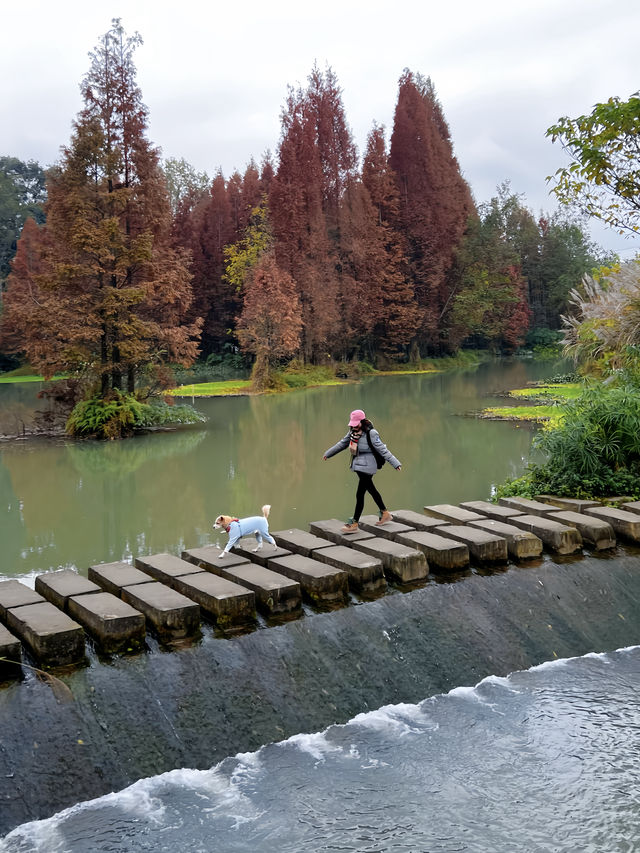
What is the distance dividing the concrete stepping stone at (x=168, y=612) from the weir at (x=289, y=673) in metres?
0.11

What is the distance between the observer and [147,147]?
1880cm

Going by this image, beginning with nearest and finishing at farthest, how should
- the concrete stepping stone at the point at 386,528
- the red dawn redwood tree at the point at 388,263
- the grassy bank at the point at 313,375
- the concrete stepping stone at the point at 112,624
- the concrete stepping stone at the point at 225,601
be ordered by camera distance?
the concrete stepping stone at the point at 112,624 < the concrete stepping stone at the point at 225,601 < the concrete stepping stone at the point at 386,528 < the grassy bank at the point at 313,375 < the red dawn redwood tree at the point at 388,263

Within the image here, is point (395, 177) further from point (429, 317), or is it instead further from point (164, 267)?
point (164, 267)

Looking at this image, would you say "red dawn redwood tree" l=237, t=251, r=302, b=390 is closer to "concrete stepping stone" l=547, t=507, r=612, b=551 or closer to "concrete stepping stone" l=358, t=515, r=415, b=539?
"concrete stepping stone" l=358, t=515, r=415, b=539

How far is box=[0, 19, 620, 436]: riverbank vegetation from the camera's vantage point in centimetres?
1802

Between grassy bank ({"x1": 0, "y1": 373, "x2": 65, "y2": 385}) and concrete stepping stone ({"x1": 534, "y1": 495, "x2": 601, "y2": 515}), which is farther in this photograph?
grassy bank ({"x1": 0, "y1": 373, "x2": 65, "y2": 385})

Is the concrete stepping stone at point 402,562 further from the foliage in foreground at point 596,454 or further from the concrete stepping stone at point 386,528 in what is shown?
the foliage in foreground at point 596,454

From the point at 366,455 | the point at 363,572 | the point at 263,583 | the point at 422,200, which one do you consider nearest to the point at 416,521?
the point at 366,455

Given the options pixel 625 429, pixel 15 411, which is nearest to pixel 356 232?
pixel 15 411

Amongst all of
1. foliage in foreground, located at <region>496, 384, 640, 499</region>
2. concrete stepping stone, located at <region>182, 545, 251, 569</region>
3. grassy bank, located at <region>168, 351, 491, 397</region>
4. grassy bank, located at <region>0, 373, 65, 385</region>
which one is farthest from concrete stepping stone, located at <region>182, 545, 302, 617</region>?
grassy bank, located at <region>0, 373, 65, 385</region>

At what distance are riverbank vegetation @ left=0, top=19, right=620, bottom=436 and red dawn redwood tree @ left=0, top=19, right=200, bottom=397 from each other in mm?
47

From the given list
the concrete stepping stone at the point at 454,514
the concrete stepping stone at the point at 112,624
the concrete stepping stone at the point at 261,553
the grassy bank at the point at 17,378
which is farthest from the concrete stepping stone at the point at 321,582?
the grassy bank at the point at 17,378

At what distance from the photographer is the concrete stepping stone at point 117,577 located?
4520 millimetres

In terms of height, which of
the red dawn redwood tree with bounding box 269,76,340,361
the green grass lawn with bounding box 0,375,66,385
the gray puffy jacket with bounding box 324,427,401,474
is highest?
the red dawn redwood tree with bounding box 269,76,340,361
